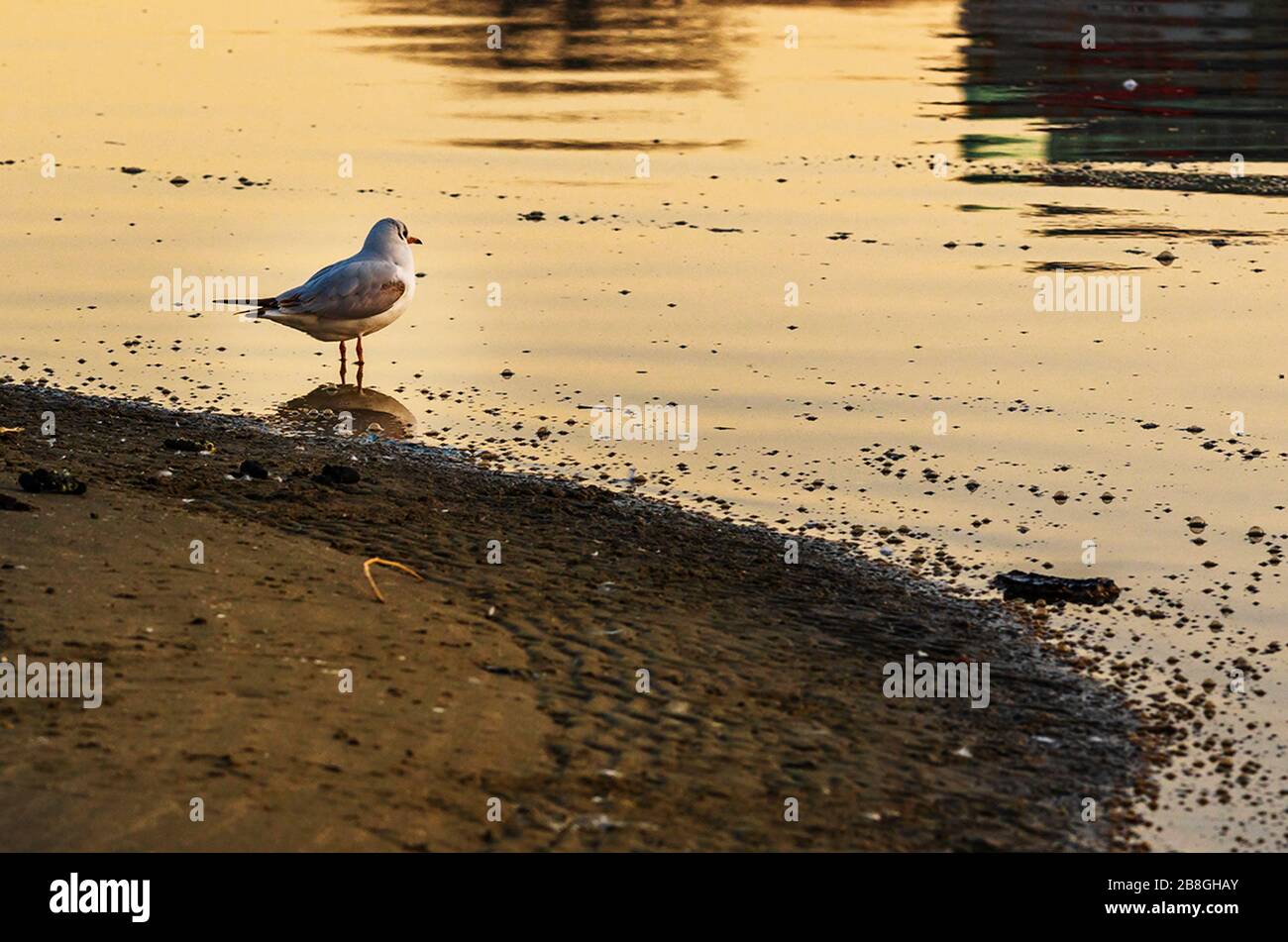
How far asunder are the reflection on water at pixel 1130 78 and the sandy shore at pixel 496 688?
46.3ft

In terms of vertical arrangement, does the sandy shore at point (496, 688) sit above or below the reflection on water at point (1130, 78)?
below

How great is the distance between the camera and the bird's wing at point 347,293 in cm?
1417

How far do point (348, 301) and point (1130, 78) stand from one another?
1851cm

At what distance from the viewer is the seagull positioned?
14180 mm

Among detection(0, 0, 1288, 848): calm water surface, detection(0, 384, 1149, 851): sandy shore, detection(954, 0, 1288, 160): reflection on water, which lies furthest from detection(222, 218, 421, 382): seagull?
detection(954, 0, 1288, 160): reflection on water

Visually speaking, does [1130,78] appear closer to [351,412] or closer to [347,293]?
[347,293]

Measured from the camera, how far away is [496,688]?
8.22 meters

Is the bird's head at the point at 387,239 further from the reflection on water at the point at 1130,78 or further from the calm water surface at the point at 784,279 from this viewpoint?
the reflection on water at the point at 1130,78

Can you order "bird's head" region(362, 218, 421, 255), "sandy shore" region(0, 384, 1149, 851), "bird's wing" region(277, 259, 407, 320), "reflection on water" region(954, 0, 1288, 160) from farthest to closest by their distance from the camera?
"reflection on water" region(954, 0, 1288, 160) → "bird's head" region(362, 218, 421, 255) → "bird's wing" region(277, 259, 407, 320) → "sandy shore" region(0, 384, 1149, 851)

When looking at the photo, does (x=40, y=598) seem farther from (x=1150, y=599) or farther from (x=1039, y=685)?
(x=1150, y=599)

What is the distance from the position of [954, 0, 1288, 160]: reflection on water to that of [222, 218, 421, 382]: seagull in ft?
34.2

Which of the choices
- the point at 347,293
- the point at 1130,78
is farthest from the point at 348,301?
the point at 1130,78

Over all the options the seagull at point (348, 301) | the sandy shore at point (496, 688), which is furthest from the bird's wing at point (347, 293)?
the sandy shore at point (496, 688)

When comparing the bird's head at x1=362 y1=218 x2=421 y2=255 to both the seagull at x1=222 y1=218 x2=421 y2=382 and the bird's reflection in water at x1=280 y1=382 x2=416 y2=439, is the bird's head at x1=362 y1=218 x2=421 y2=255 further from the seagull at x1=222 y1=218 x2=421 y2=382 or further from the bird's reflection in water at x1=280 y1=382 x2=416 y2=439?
the bird's reflection in water at x1=280 y1=382 x2=416 y2=439
